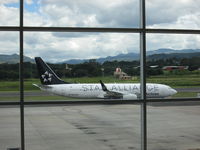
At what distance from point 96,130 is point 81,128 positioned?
41 cm

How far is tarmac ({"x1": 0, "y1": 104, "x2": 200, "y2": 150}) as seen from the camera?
6.59 m

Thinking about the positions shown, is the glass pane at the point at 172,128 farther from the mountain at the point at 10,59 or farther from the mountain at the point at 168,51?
the mountain at the point at 10,59

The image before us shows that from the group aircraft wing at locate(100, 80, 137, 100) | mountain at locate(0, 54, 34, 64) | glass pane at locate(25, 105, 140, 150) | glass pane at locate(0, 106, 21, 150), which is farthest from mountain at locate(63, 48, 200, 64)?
glass pane at locate(0, 106, 21, 150)

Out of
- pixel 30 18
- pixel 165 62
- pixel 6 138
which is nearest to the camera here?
pixel 30 18

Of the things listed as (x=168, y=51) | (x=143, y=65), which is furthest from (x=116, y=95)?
(x=143, y=65)

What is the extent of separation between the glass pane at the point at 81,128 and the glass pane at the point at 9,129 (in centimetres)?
26

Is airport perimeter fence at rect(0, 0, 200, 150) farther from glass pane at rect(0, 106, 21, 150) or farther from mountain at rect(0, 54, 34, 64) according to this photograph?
glass pane at rect(0, 106, 21, 150)

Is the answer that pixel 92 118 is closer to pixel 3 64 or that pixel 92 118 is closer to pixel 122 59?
pixel 122 59

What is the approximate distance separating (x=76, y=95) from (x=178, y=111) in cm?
528

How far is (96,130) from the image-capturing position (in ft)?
29.9

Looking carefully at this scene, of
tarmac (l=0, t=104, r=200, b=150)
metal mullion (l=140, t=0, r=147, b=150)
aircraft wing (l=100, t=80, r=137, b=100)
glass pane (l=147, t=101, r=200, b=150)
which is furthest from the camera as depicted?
glass pane (l=147, t=101, r=200, b=150)

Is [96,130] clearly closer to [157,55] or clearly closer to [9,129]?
[9,129]

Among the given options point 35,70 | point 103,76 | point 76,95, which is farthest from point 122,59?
point 35,70

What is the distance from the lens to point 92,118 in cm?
1031
